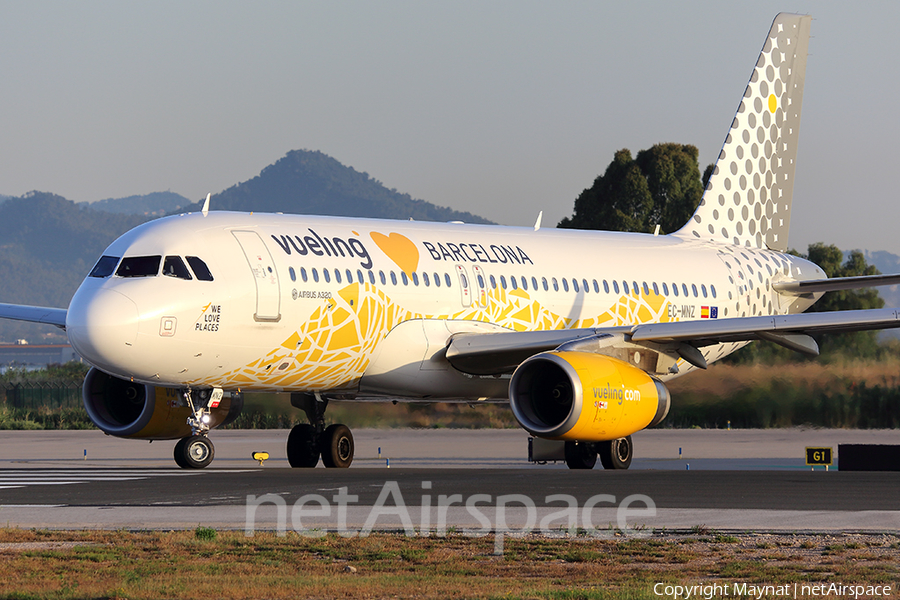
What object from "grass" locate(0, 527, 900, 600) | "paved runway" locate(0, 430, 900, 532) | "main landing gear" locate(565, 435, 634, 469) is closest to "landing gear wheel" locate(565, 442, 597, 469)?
"main landing gear" locate(565, 435, 634, 469)

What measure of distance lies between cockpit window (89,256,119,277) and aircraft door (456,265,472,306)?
644 cm

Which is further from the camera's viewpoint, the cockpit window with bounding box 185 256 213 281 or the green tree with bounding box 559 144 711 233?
the green tree with bounding box 559 144 711 233

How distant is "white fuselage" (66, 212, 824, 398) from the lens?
19453mm

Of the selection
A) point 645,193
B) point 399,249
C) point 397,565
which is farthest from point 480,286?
point 645,193

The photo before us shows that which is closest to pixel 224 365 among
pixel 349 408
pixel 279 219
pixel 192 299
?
pixel 192 299

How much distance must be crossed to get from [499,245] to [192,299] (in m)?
7.52

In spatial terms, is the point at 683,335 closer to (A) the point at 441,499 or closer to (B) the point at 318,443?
(B) the point at 318,443

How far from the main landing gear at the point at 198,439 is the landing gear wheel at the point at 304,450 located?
258cm

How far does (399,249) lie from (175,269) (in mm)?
4572

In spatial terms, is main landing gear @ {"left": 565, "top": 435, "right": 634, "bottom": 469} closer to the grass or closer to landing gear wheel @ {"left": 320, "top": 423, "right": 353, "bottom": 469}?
landing gear wheel @ {"left": 320, "top": 423, "right": 353, "bottom": 469}

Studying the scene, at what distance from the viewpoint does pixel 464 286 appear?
77.6ft

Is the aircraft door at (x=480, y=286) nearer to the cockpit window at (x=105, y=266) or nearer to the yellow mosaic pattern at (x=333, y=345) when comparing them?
the yellow mosaic pattern at (x=333, y=345)

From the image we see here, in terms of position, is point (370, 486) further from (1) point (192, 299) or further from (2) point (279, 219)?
(2) point (279, 219)

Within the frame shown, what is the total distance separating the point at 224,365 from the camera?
20188 millimetres
